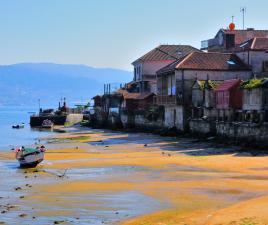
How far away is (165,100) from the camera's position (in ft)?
231

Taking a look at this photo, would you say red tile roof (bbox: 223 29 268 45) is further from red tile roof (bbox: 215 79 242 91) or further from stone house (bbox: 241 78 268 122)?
stone house (bbox: 241 78 268 122)

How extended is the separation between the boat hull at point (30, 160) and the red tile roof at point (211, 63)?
2906cm

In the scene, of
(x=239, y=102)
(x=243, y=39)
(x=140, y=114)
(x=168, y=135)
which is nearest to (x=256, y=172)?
(x=239, y=102)

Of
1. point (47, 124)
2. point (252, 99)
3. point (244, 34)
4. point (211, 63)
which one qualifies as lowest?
point (47, 124)

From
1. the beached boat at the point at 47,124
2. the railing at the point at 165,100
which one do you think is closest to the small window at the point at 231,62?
the railing at the point at 165,100

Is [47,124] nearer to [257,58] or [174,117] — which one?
[174,117]

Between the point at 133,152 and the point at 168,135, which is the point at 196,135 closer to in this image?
the point at 168,135

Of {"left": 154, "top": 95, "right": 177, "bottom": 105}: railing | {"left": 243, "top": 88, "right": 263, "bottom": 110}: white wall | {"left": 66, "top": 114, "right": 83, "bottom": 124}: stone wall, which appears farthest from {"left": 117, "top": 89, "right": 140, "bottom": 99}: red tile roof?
{"left": 243, "top": 88, "right": 263, "bottom": 110}: white wall

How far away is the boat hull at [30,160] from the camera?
3922 centimetres

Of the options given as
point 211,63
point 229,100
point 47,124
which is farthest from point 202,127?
point 47,124

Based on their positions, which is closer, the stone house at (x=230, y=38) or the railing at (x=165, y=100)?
the railing at (x=165, y=100)

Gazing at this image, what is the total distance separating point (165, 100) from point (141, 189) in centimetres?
4297

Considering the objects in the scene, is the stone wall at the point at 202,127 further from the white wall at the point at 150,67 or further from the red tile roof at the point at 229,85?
the white wall at the point at 150,67

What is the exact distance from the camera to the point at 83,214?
22250mm
